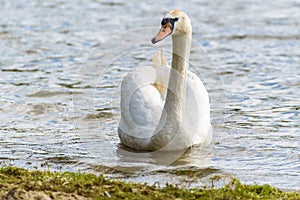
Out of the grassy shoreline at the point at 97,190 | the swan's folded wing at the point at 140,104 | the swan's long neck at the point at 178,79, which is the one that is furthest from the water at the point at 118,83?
the grassy shoreline at the point at 97,190

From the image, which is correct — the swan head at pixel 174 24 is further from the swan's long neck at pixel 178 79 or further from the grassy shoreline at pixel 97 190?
the grassy shoreline at pixel 97 190

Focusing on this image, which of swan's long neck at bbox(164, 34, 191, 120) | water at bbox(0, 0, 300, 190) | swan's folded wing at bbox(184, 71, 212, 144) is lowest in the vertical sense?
water at bbox(0, 0, 300, 190)

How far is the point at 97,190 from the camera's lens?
6.38 m

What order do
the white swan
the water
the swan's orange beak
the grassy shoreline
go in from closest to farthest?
1. the grassy shoreline
2. the swan's orange beak
3. the water
4. the white swan

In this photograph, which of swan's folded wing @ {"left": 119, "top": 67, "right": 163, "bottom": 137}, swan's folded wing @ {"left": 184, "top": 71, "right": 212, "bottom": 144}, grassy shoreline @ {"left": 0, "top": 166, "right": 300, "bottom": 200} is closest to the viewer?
grassy shoreline @ {"left": 0, "top": 166, "right": 300, "bottom": 200}

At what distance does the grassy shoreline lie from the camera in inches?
245

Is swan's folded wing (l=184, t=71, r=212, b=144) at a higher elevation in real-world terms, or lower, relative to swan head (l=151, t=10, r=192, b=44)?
lower

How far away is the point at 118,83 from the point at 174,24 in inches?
182

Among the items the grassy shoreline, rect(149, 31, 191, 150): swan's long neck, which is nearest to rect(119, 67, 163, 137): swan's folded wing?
rect(149, 31, 191, 150): swan's long neck

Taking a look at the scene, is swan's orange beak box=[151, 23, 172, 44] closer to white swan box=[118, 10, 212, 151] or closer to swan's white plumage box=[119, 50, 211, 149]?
white swan box=[118, 10, 212, 151]

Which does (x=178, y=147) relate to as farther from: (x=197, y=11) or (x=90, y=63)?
(x=197, y=11)

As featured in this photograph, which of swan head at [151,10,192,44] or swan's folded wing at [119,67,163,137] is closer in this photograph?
swan head at [151,10,192,44]

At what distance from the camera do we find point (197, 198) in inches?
251

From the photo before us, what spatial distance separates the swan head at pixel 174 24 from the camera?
8.77 meters
